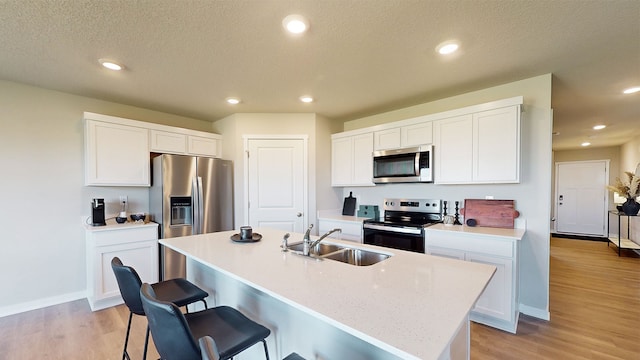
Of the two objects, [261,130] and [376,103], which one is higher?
[376,103]

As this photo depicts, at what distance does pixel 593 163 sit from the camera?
6.70 meters

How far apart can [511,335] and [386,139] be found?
7.72 feet

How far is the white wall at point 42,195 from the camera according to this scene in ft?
9.03

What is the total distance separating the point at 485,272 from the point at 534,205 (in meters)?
1.81

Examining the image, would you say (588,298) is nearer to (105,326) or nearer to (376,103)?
(376,103)

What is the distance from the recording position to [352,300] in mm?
1062

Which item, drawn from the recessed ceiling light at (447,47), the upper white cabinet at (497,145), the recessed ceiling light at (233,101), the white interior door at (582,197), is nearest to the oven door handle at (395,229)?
the upper white cabinet at (497,145)

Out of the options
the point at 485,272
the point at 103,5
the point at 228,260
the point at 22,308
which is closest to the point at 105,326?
the point at 22,308

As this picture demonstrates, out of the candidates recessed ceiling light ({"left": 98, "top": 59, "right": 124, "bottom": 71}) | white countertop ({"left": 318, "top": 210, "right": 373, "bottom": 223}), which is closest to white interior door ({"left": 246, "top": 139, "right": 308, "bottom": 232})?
white countertop ({"left": 318, "top": 210, "right": 373, "bottom": 223})

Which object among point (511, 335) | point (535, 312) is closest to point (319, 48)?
point (511, 335)

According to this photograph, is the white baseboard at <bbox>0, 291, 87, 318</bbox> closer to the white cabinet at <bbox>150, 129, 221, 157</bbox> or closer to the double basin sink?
the white cabinet at <bbox>150, 129, 221, 157</bbox>

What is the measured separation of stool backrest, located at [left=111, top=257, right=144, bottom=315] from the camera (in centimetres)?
148

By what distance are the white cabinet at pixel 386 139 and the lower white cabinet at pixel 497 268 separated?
1309 millimetres

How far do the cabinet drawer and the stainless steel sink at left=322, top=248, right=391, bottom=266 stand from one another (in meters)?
1.19
